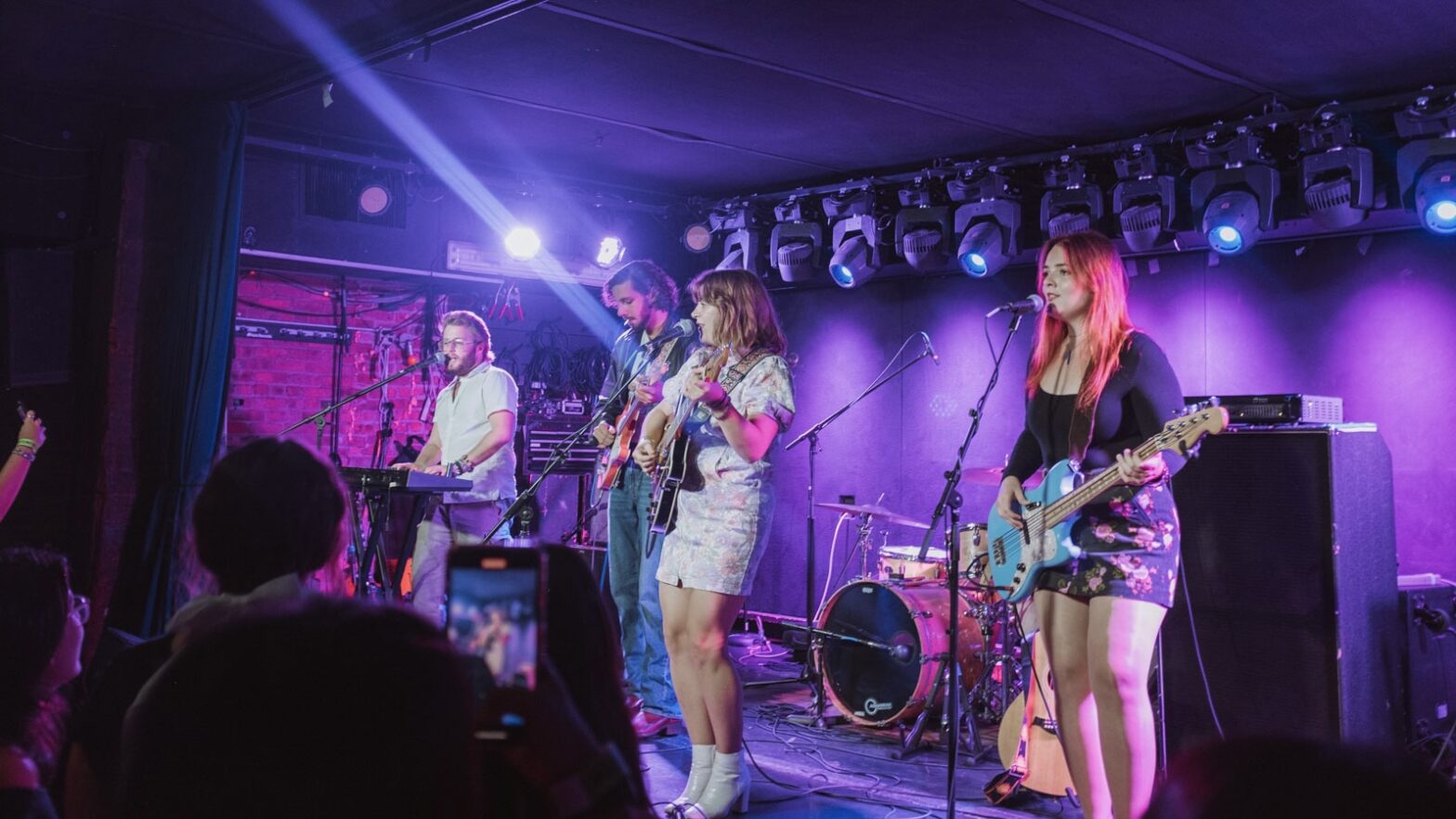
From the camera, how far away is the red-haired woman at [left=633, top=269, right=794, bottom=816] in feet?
12.8

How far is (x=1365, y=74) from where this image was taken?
597 cm

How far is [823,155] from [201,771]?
738 centimetres

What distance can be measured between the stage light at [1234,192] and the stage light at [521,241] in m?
4.55

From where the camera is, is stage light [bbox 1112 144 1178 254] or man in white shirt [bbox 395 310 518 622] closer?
man in white shirt [bbox 395 310 518 622]

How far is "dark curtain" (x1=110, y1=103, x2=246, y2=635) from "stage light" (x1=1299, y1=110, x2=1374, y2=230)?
5673 millimetres

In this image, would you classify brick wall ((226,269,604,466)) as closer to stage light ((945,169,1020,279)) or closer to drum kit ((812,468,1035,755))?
stage light ((945,169,1020,279))

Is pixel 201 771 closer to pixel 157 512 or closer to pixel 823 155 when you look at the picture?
pixel 157 512

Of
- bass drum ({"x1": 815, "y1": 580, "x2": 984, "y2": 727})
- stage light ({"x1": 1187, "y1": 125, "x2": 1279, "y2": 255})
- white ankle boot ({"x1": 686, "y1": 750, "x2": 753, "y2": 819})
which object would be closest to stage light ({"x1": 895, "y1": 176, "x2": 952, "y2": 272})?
stage light ({"x1": 1187, "y1": 125, "x2": 1279, "y2": 255})

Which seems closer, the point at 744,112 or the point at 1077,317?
the point at 1077,317

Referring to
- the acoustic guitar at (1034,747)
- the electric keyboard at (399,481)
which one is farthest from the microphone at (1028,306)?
the electric keyboard at (399,481)

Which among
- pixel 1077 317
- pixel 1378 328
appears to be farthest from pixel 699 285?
pixel 1378 328

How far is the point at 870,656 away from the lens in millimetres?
6164

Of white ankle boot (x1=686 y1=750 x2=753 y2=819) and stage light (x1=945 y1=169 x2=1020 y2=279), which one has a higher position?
stage light (x1=945 y1=169 x2=1020 y2=279)

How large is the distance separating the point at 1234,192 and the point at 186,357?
223 inches
